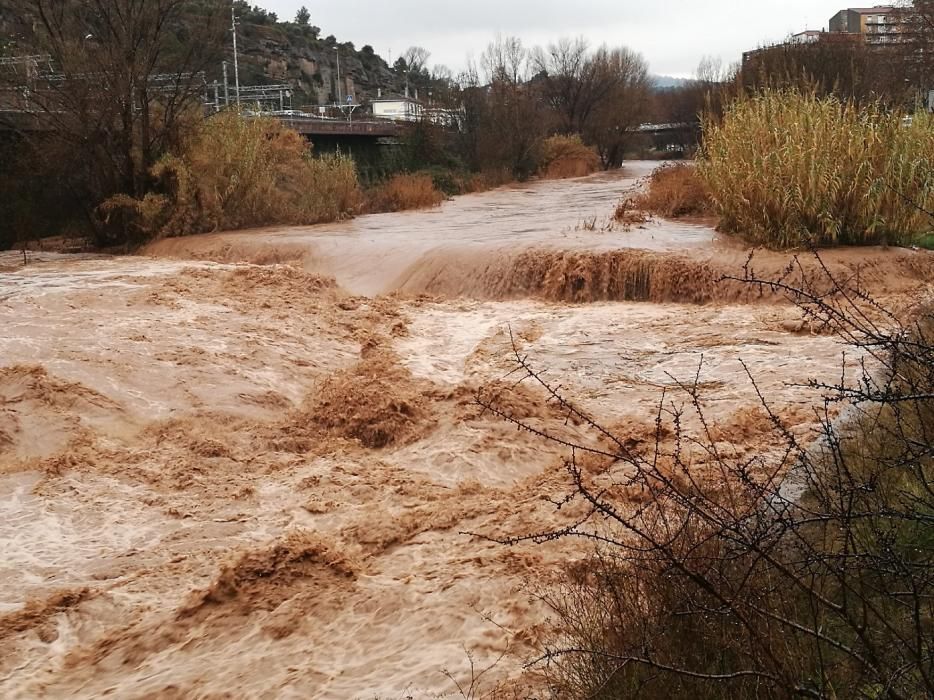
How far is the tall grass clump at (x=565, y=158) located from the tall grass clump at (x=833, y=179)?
21243 millimetres

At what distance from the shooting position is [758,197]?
12.4 metres

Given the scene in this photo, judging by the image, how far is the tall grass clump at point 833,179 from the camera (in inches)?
454

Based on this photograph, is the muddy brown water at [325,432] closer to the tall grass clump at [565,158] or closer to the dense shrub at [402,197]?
the dense shrub at [402,197]

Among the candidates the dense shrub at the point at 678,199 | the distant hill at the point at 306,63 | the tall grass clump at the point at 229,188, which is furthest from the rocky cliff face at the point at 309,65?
the dense shrub at the point at 678,199

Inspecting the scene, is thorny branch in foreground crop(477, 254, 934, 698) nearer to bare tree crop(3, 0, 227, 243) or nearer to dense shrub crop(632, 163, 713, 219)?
dense shrub crop(632, 163, 713, 219)

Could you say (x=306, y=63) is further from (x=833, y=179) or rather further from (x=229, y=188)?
(x=833, y=179)

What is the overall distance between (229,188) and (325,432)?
10691mm

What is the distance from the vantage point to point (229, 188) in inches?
684

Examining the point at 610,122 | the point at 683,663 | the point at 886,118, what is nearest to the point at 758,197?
the point at 886,118

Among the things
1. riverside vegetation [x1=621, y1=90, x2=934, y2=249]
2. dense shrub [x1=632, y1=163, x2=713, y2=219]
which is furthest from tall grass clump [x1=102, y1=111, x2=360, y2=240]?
riverside vegetation [x1=621, y1=90, x2=934, y2=249]

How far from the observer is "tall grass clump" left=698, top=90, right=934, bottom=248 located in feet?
37.8

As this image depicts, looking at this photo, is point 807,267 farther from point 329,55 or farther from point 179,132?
point 329,55

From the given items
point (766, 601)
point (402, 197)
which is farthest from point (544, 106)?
point (766, 601)

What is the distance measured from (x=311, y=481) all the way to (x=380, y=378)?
7.38ft
